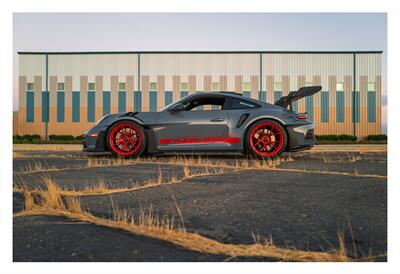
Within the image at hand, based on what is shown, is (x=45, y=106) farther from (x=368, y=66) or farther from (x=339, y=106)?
(x=368, y=66)

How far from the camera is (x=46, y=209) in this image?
9.16ft

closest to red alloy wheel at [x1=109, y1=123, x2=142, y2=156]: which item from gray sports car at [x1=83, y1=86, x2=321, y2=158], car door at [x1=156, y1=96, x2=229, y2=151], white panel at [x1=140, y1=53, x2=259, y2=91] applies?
gray sports car at [x1=83, y1=86, x2=321, y2=158]

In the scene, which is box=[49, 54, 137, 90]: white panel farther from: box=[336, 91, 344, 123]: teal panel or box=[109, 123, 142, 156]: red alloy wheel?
box=[109, 123, 142, 156]: red alloy wheel

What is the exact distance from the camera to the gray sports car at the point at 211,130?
6.23m

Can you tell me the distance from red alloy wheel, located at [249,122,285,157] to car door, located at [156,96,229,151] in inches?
21.0

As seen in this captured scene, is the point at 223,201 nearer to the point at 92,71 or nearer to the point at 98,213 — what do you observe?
the point at 98,213

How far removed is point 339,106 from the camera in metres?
24.2

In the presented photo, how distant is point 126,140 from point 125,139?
0.03 m

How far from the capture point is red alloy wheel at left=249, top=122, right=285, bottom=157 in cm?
622

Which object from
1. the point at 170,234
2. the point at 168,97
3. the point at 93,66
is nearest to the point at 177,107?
the point at 170,234

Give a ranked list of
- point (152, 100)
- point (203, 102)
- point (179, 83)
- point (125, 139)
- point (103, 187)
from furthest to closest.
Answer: point (152, 100) → point (179, 83) → point (203, 102) → point (125, 139) → point (103, 187)

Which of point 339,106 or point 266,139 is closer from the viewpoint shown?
point 266,139

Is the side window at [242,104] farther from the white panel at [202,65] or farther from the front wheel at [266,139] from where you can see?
the white panel at [202,65]

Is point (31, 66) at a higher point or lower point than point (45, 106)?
higher
